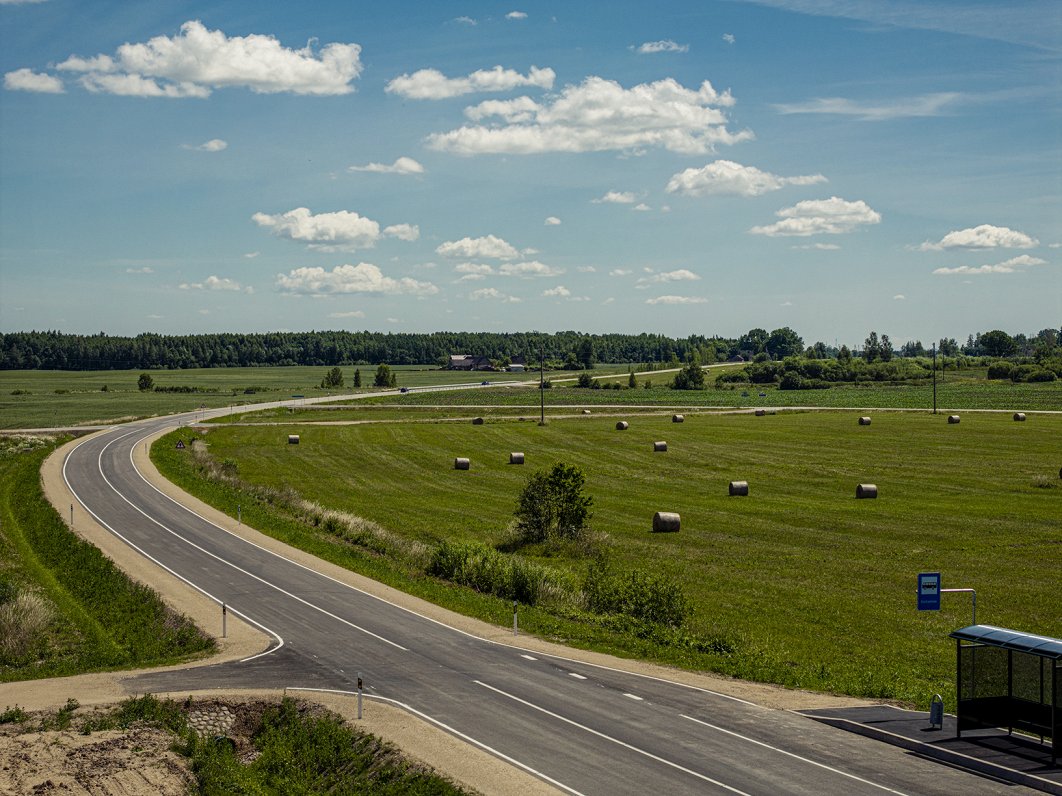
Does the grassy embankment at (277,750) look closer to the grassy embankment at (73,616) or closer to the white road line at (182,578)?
the white road line at (182,578)

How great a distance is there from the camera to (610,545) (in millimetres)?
48875

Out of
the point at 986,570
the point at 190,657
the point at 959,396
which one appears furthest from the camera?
the point at 959,396

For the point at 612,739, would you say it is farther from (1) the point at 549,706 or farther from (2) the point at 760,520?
(2) the point at 760,520

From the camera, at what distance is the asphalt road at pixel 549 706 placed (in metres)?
20.8

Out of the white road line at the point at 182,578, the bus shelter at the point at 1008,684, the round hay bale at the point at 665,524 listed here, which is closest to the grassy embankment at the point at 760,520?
the round hay bale at the point at 665,524

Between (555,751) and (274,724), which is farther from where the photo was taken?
(274,724)

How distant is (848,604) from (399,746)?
20511 millimetres

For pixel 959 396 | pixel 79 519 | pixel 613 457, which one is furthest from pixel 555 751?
pixel 959 396

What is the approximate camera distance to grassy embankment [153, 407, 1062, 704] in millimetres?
32625

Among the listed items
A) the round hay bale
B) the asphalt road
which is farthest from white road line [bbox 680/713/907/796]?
the round hay bale

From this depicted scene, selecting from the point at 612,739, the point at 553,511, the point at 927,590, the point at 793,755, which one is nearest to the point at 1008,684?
the point at 927,590

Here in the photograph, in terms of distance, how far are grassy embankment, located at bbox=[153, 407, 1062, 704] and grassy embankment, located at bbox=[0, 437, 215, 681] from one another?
9527 millimetres

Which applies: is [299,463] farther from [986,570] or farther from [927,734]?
[927,734]

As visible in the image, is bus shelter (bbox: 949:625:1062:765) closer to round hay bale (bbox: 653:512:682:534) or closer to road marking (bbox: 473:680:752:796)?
road marking (bbox: 473:680:752:796)
